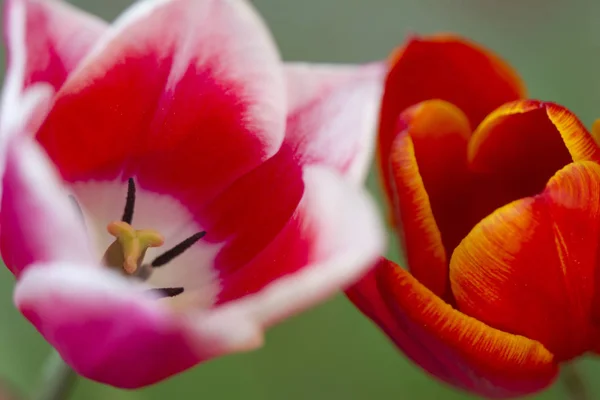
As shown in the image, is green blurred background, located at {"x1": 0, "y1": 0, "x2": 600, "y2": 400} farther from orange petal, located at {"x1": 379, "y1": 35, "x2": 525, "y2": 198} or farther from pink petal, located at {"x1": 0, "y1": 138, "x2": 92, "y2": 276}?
pink petal, located at {"x1": 0, "y1": 138, "x2": 92, "y2": 276}

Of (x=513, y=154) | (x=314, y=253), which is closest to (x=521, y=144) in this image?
(x=513, y=154)

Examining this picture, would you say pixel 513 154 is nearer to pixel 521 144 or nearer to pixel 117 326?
pixel 521 144

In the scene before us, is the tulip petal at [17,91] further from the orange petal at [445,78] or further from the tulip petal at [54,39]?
the orange petal at [445,78]

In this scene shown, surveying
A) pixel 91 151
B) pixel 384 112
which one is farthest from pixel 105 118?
pixel 384 112

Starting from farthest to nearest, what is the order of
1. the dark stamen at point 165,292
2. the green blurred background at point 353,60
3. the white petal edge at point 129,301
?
the green blurred background at point 353,60 < the dark stamen at point 165,292 < the white petal edge at point 129,301

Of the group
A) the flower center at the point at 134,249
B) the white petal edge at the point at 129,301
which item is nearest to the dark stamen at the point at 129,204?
the flower center at the point at 134,249

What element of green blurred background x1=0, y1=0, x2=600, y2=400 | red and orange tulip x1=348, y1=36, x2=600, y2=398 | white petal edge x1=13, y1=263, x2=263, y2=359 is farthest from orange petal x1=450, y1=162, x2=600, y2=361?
green blurred background x1=0, y1=0, x2=600, y2=400

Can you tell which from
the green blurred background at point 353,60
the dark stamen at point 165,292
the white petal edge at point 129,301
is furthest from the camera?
the green blurred background at point 353,60
